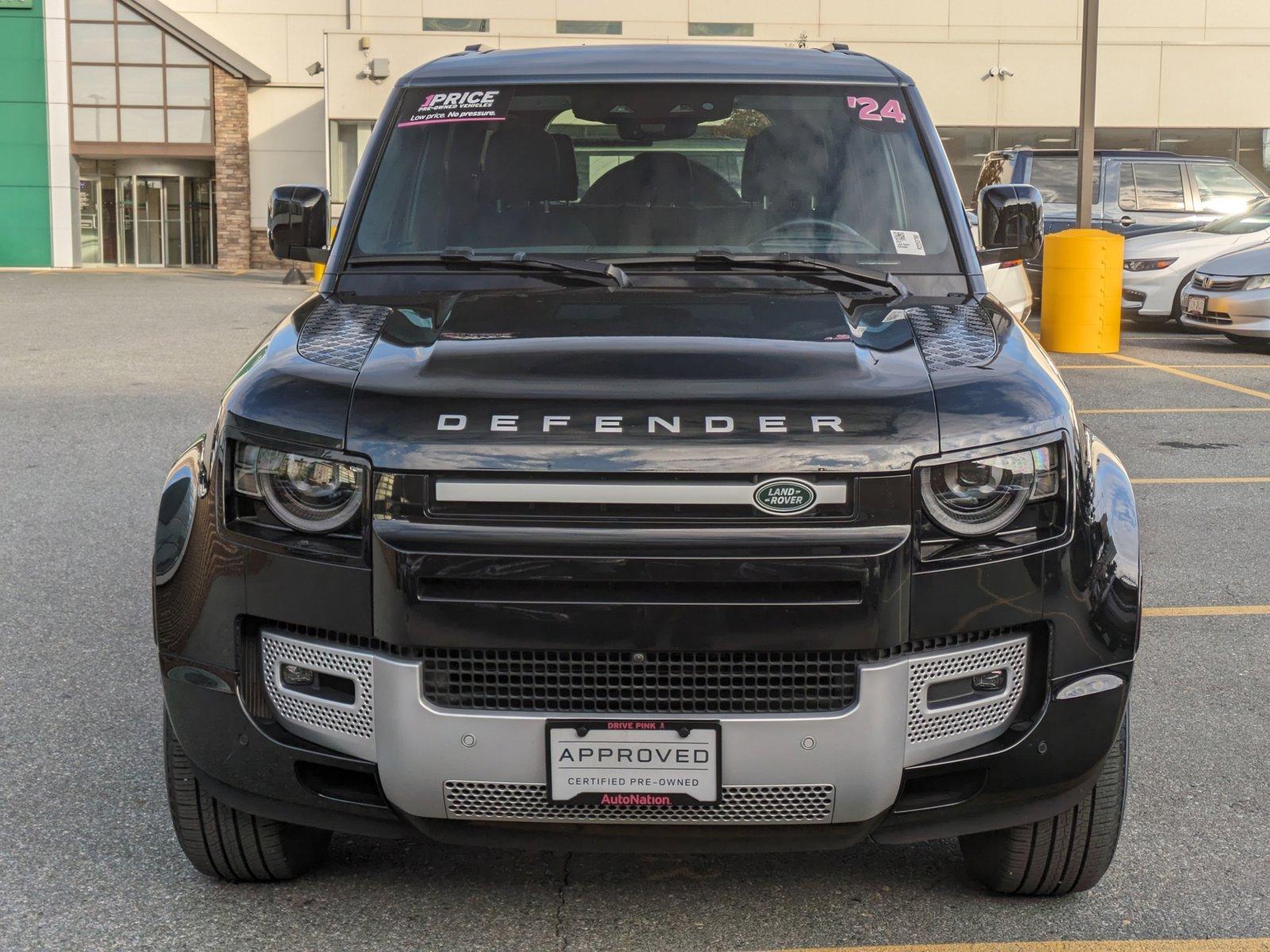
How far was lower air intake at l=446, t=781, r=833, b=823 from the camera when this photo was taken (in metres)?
2.71

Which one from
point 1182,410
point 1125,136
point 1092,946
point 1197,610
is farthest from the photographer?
point 1125,136

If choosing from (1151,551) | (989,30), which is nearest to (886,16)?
(989,30)

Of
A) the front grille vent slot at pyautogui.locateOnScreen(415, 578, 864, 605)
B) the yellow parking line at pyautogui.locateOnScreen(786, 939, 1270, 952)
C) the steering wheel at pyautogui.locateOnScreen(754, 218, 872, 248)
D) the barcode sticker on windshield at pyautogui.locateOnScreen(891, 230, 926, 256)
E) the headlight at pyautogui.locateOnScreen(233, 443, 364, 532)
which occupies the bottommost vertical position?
the yellow parking line at pyautogui.locateOnScreen(786, 939, 1270, 952)

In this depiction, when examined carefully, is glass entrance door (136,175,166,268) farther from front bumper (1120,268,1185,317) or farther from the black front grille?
the black front grille

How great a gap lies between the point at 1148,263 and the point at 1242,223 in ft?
4.17

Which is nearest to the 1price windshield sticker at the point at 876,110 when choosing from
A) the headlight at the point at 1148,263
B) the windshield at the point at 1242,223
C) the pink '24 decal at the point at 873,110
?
the pink '24 decal at the point at 873,110

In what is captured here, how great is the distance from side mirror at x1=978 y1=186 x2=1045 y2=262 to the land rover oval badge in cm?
208

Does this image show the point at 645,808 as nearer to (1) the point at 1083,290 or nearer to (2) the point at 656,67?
(2) the point at 656,67

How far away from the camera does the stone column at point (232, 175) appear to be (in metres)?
35.7

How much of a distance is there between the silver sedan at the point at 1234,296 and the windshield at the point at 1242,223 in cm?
152

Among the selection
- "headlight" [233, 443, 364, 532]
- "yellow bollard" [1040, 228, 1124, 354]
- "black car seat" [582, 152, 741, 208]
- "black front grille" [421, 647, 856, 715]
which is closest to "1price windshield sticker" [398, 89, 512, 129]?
"black car seat" [582, 152, 741, 208]

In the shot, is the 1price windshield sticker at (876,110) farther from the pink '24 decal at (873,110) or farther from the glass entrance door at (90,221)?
the glass entrance door at (90,221)

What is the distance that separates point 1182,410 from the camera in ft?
36.6

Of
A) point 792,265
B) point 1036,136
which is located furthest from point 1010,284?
point 1036,136
